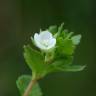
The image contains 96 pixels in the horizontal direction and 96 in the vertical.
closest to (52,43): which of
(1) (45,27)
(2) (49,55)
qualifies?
(2) (49,55)

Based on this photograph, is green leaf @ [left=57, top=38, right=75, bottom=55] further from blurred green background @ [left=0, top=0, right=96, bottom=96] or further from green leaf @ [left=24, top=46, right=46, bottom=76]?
blurred green background @ [left=0, top=0, right=96, bottom=96]

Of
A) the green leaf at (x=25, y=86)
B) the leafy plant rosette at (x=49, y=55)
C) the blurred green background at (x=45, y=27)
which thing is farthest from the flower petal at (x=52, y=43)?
the blurred green background at (x=45, y=27)

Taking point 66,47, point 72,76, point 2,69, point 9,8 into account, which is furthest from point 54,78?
point 66,47

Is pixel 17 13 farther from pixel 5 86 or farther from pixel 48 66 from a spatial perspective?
pixel 48 66

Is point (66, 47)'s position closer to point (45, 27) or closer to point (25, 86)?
point (25, 86)

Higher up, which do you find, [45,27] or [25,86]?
[45,27]

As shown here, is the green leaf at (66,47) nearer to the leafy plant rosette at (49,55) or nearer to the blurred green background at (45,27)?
the leafy plant rosette at (49,55)
